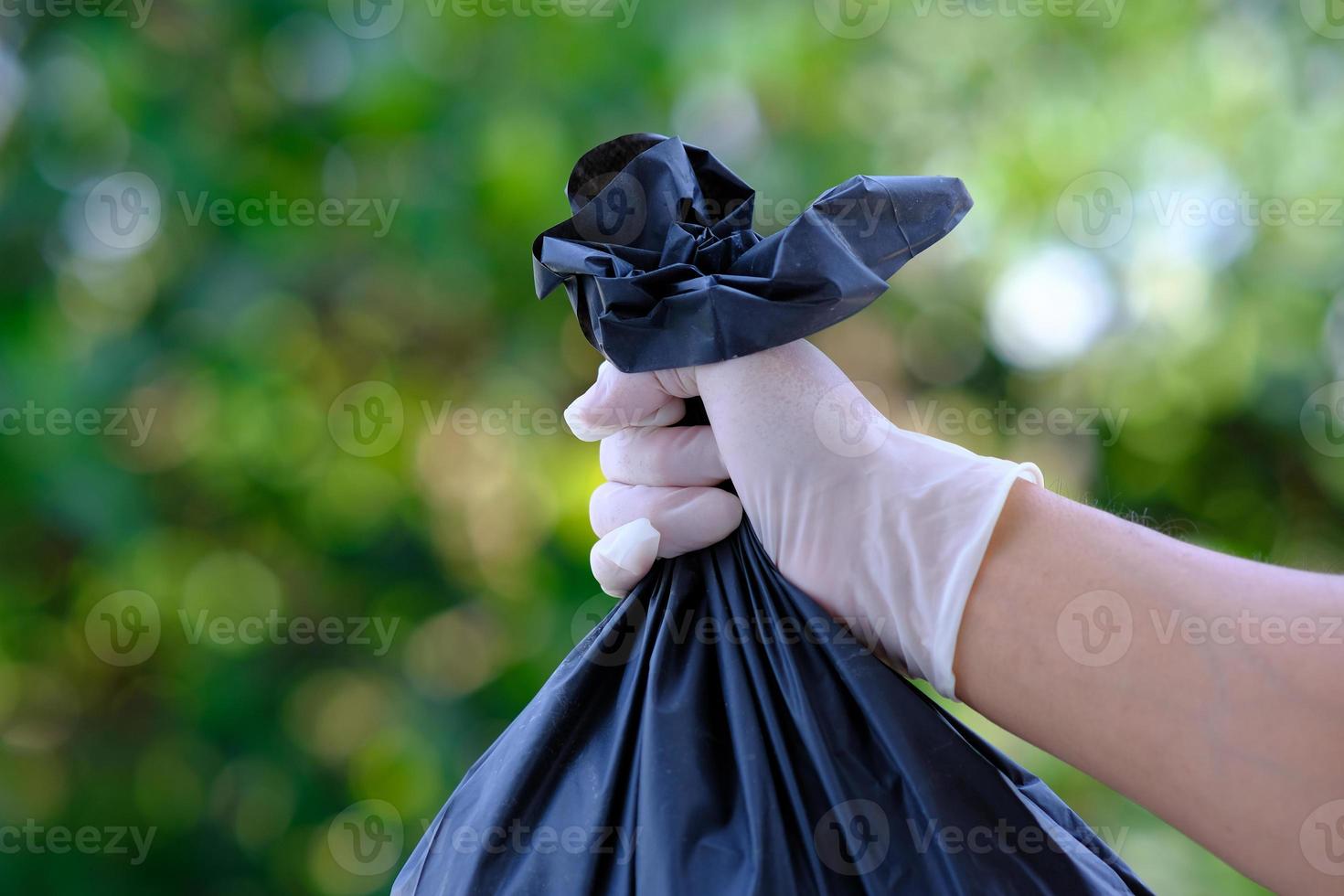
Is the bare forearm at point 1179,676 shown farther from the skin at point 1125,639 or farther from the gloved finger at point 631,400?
the gloved finger at point 631,400

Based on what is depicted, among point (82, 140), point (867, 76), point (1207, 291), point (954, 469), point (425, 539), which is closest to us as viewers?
point (954, 469)

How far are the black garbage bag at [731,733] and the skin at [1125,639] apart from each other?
1.2 inches

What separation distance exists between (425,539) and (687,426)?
1229 mm

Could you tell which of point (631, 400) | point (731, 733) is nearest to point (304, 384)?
point (631, 400)

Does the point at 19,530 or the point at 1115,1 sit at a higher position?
the point at 1115,1

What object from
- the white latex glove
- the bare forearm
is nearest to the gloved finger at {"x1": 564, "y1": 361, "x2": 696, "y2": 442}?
the white latex glove

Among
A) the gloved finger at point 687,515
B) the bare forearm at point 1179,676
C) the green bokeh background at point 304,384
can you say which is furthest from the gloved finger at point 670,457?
the green bokeh background at point 304,384

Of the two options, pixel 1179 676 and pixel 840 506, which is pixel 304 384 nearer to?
pixel 840 506

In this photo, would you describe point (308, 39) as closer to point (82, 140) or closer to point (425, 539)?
point (82, 140)

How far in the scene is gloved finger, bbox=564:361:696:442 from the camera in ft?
1.93

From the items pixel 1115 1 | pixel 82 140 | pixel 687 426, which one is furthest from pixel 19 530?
pixel 1115 1

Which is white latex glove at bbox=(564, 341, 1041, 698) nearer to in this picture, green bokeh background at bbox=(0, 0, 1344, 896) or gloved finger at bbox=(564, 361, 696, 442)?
gloved finger at bbox=(564, 361, 696, 442)

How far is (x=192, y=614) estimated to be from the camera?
66.2 inches

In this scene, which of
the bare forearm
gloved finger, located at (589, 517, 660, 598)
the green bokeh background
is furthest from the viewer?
the green bokeh background
